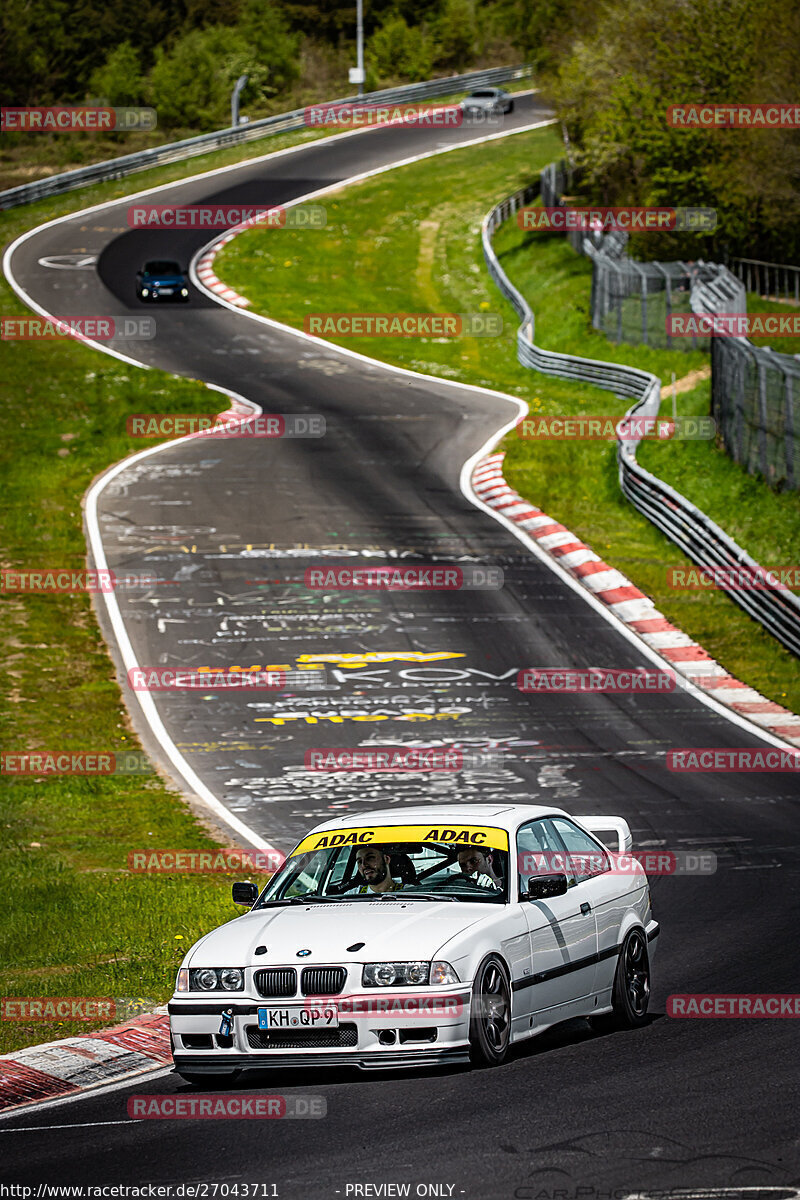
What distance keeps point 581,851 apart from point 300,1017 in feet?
8.71

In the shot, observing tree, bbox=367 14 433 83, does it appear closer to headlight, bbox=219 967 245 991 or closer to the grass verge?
the grass verge

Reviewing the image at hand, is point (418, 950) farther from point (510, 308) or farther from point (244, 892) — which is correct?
point (510, 308)

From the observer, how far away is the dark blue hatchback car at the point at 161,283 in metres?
52.0

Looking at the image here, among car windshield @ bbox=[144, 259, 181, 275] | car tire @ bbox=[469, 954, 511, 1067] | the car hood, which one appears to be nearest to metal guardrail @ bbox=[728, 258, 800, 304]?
car windshield @ bbox=[144, 259, 181, 275]

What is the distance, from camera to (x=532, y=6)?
2945 inches

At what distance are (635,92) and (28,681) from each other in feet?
118

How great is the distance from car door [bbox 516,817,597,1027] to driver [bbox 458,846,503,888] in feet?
0.55

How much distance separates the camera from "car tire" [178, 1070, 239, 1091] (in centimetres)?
855

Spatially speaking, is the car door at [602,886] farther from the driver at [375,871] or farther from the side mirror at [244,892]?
the side mirror at [244,892]

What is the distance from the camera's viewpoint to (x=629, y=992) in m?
9.90

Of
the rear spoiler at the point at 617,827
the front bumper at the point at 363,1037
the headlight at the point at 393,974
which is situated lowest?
the rear spoiler at the point at 617,827

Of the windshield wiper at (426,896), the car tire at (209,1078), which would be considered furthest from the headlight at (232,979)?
the windshield wiper at (426,896)

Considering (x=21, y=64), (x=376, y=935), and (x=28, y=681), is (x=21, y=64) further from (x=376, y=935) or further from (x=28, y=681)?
(x=376, y=935)

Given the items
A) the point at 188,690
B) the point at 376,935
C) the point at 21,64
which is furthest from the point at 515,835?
the point at 21,64
